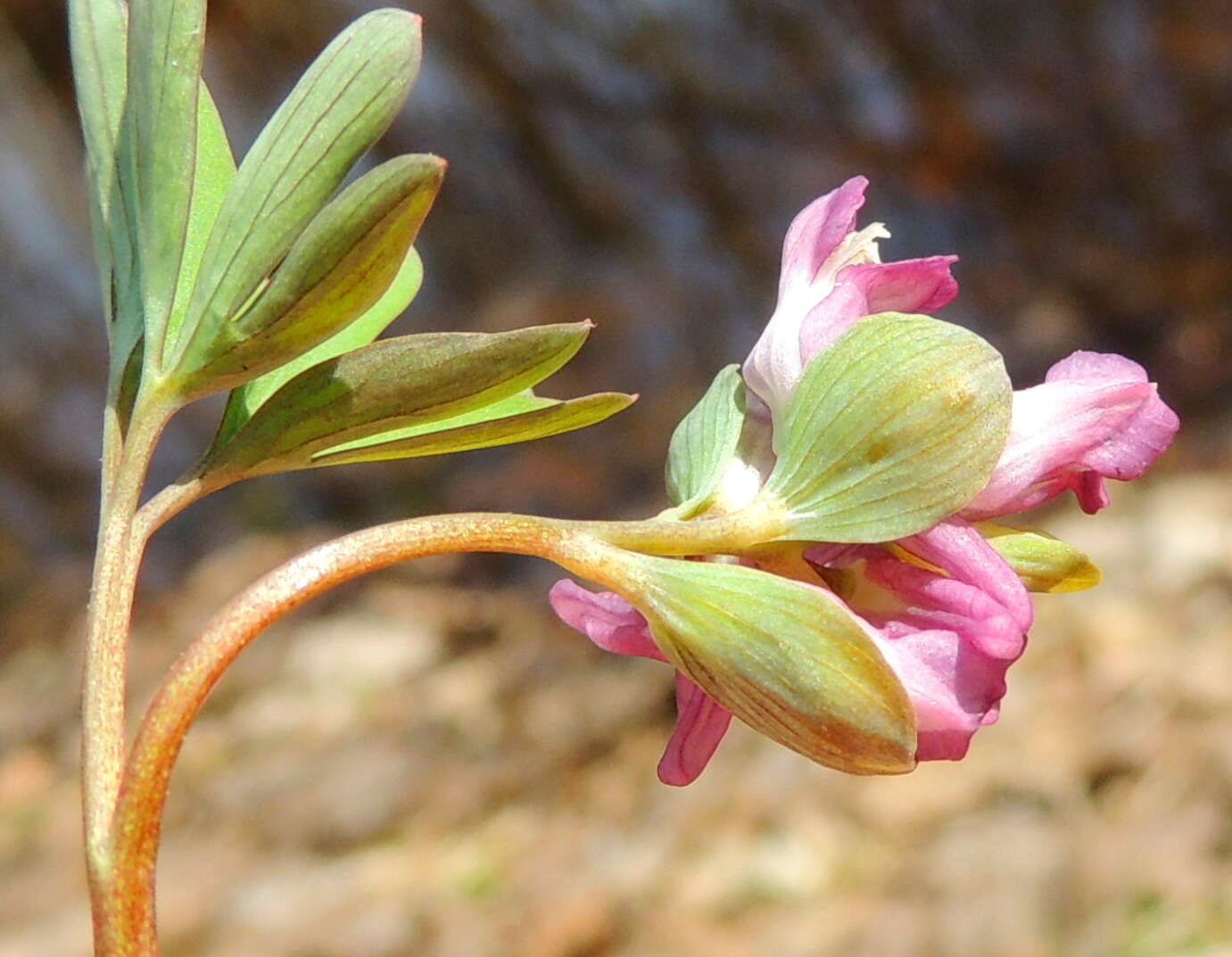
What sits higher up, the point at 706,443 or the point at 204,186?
the point at 204,186

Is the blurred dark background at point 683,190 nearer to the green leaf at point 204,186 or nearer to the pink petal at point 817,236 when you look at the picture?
the green leaf at point 204,186

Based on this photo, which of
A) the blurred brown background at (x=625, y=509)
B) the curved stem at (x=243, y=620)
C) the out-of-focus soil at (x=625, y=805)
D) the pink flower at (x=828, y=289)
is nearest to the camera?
the curved stem at (x=243, y=620)

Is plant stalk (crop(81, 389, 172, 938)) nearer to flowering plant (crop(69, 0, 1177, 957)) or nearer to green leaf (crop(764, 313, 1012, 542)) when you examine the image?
flowering plant (crop(69, 0, 1177, 957))

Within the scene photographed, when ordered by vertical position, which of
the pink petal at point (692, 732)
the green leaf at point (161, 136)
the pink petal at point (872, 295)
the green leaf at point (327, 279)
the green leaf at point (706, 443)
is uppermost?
the green leaf at point (161, 136)

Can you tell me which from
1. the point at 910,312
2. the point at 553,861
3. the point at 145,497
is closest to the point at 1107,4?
the point at 553,861

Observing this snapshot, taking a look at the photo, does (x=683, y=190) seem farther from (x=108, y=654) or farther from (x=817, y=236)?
(x=108, y=654)

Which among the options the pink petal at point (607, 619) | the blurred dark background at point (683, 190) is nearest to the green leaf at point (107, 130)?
the pink petal at point (607, 619)

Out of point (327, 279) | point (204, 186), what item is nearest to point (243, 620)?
Answer: point (327, 279)

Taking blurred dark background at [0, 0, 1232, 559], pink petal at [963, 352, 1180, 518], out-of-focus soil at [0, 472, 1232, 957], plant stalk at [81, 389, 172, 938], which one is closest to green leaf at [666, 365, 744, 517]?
pink petal at [963, 352, 1180, 518]
